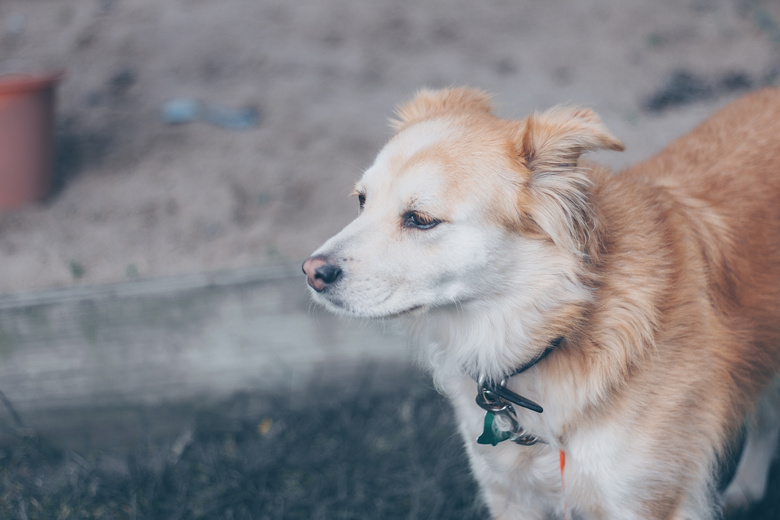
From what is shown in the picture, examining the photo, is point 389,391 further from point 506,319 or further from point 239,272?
point 506,319

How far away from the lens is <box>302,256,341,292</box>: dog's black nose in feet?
5.26

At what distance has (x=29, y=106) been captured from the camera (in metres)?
2.85

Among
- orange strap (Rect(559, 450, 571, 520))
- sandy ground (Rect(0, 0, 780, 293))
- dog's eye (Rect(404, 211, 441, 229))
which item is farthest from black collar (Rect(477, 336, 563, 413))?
sandy ground (Rect(0, 0, 780, 293))

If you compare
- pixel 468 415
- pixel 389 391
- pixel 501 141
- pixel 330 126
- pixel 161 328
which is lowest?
pixel 389 391

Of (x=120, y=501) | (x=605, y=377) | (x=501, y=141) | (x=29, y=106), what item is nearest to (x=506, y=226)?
(x=501, y=141)

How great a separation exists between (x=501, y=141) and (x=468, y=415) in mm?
816

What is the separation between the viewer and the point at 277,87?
12.5ft

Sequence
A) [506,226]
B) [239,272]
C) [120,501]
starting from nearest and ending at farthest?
[506,226] < [120,501] < [239,272]

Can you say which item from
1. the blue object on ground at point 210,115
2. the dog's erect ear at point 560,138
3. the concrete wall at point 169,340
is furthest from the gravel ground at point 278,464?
the blue object on ground at point 210,115

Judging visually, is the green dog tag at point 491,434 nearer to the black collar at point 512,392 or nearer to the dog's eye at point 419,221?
the black collar at point 512,392

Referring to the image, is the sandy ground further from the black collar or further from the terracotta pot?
the black collar

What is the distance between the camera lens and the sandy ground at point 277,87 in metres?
2.96

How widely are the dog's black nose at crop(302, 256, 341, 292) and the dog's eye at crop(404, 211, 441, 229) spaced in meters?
0.23

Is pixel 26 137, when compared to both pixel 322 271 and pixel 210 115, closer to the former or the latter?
pixel 210 115
